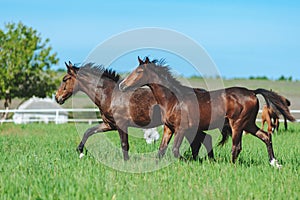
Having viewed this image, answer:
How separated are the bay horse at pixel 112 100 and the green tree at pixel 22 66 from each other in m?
29.5

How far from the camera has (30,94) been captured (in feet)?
135

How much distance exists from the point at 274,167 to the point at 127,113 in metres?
3.47

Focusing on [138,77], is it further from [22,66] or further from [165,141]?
[22,66]

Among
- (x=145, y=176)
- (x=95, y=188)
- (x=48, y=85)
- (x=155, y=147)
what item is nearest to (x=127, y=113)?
(x=155, y=147)

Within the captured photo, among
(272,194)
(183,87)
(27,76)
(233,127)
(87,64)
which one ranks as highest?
(27,76)

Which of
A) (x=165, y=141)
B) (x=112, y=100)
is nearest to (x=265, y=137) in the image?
(x=165, y=141)

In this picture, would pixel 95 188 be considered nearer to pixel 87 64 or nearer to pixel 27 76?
pixel 87 64

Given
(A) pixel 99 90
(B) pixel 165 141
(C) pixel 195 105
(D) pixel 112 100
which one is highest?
(A) pixel 99 90

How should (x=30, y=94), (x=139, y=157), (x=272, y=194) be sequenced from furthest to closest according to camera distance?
1. (x=30, y=94)
2. (x=139, y=157)
3. (x=272, y=194)

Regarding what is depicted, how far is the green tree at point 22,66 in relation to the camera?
40500mm

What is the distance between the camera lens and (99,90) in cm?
1130

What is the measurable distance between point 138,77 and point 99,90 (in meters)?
1.65

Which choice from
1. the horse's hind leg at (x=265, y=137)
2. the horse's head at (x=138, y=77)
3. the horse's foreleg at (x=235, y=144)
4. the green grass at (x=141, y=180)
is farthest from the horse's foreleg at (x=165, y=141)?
the horse's hind leg at (x=265, y=137)

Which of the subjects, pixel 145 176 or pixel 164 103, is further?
pixel 164 103
